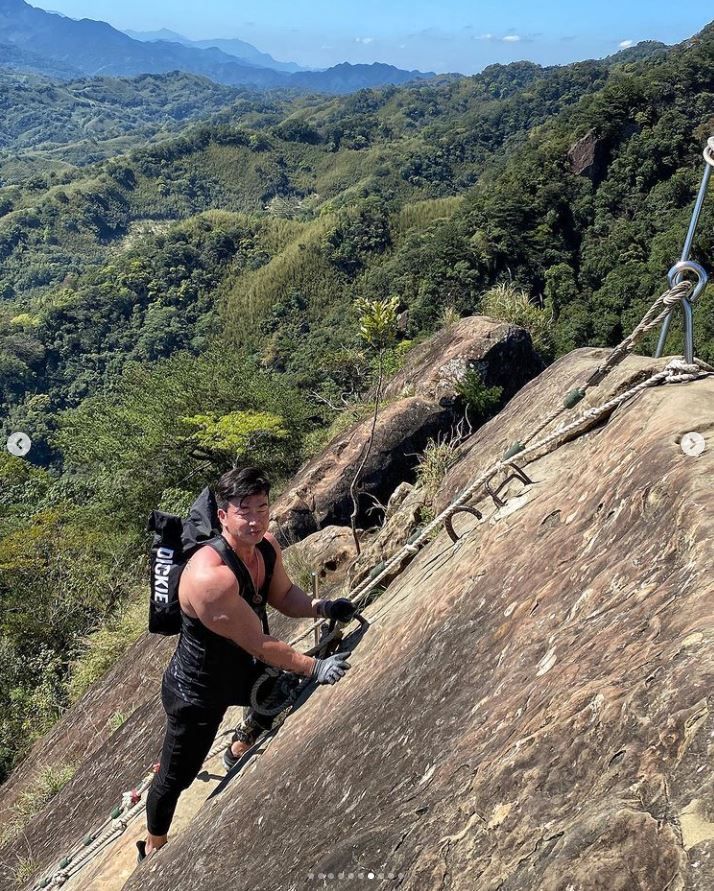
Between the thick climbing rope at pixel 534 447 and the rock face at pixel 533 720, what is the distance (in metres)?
0.12

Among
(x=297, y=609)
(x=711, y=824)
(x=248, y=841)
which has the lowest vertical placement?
(x=248, y=841)

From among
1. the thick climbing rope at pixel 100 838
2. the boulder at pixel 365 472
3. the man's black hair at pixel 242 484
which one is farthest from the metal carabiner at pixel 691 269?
the boulder at pixel 365 472

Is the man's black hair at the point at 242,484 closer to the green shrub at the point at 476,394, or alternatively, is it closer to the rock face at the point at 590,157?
the green shrub at the point at 476,394

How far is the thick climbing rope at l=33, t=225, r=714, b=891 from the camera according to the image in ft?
10.4

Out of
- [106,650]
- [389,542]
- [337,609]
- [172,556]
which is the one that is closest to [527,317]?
[389,542]

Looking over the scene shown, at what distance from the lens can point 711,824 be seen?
147cm

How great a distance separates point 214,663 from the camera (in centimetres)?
348

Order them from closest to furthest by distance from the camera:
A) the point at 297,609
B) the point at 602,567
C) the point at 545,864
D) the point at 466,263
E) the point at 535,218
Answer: the point at 545,864 < the point at 602,567 < the point at 297,609 < the point at 466,263 < the point at 535,218

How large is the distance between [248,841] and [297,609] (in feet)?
4.29

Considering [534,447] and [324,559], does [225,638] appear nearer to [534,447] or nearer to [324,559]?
[534,447]

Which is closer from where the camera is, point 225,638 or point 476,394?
point 225,638

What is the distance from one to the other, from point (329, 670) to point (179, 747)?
88 centimetres

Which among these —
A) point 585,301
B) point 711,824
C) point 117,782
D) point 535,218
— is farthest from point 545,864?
point 535,218

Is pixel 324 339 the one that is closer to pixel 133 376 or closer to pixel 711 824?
pixel 133 376
